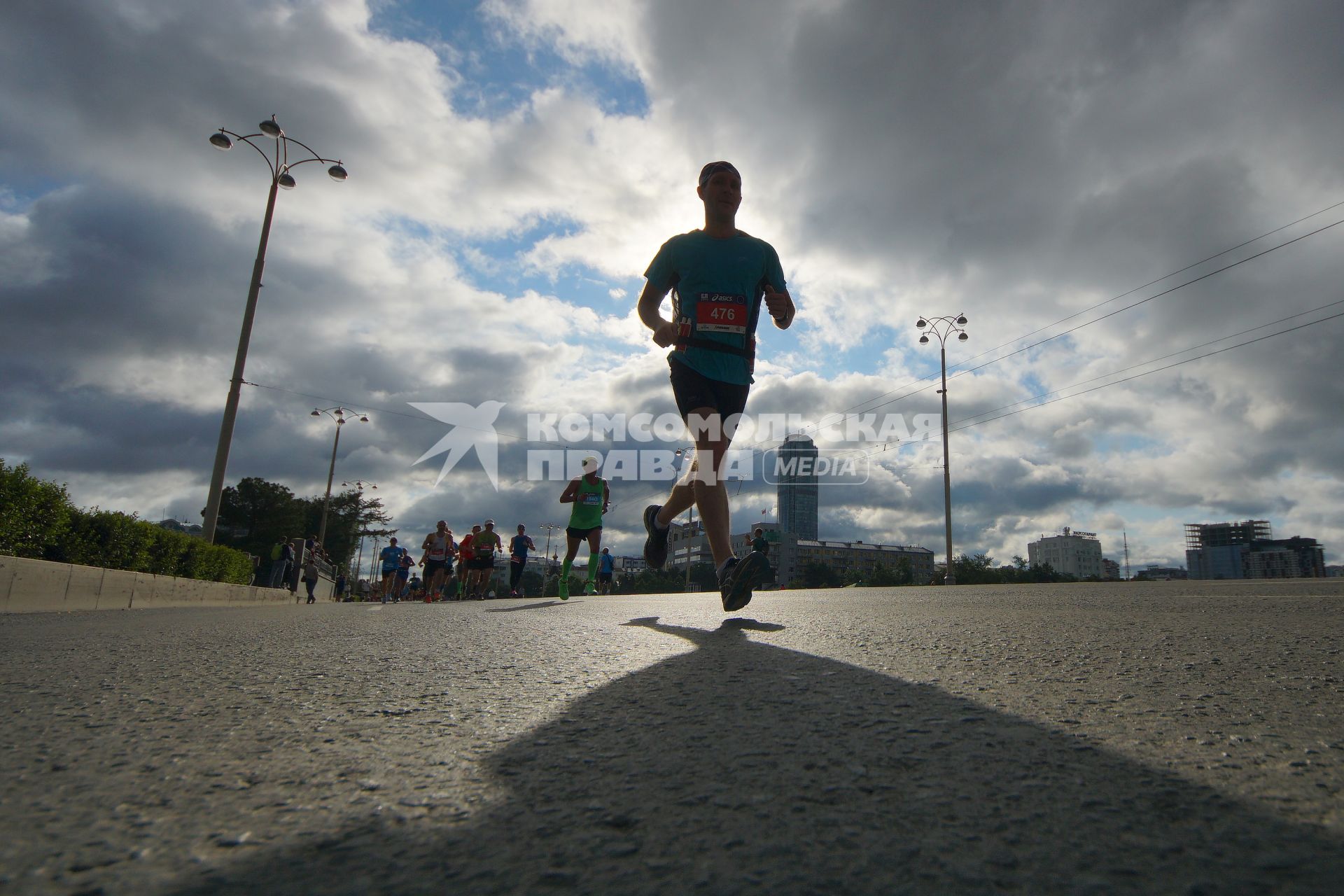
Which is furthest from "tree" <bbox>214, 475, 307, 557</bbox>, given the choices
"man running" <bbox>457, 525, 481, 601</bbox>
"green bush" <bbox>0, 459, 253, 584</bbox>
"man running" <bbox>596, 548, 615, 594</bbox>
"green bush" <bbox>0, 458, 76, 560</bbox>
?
"green bush" <bbox>0, 458, 76, 560</bbox>

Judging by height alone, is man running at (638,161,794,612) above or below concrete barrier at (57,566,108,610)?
above

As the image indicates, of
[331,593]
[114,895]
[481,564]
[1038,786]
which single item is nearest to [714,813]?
[1038,786]

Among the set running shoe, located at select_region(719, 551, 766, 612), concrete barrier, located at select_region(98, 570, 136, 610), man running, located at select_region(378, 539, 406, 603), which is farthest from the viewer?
man running, located at select_region(378, 539, 406, 603)

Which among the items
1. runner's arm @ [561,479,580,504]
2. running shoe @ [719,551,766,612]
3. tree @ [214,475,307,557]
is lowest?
running shoe @ [719,551,766,612]

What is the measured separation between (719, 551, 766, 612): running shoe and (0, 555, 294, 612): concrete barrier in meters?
6.46

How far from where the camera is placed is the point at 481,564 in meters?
15.6

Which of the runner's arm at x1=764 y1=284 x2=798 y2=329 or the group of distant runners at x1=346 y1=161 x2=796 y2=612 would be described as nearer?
the group of distant runners at x1=346 y1=161 x2=796 y2=612

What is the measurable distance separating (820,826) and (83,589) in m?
9.30

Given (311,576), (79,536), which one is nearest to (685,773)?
(79,536)

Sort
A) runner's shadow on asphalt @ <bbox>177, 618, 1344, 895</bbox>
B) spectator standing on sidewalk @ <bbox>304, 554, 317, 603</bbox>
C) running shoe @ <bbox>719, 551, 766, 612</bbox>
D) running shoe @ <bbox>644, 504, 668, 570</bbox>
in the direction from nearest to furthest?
runner's shadow on asphalt @ <bbox>177, 618, 1344, 895</bbox> < running shoe @ <bbox>719, 551, 766, 612</bbox> < running shoe @ <bbox>644, 504, 668, 570</bbox> < spectator standing on sidewalk @ <bbox>304, 554, 317, 603</bbox>

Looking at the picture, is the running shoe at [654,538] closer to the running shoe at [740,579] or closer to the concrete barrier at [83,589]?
the running shoe at [740,579]

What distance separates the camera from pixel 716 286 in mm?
4191

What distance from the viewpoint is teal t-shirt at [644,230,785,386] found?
411cm

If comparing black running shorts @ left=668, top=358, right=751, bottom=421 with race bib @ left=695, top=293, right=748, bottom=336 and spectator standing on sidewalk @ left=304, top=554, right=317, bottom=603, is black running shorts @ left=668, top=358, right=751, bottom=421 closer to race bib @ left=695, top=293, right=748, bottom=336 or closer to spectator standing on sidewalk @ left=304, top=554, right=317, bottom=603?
race bib @ left=695, top=293, right=748, bottom=336
